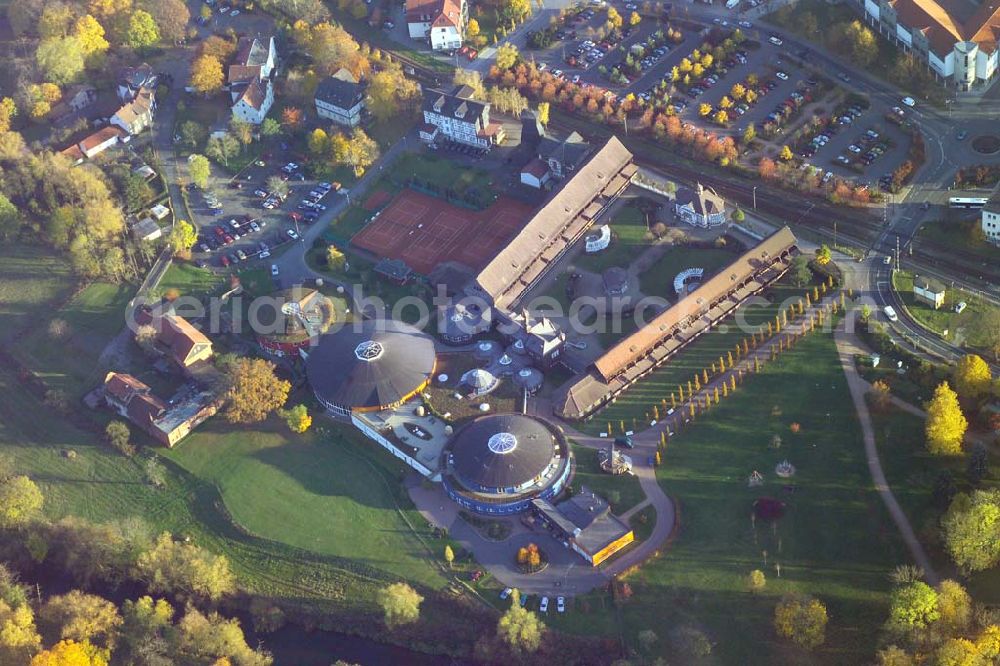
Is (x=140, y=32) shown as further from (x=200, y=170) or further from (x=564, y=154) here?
(x=564, y=154)

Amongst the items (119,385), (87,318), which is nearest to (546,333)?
(119,385)

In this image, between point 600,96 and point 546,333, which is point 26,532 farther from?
point 600,96

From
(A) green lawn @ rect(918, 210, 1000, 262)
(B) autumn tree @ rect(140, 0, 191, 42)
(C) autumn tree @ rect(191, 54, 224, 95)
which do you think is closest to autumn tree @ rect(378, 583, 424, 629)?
(A) green lawn @ rect(918, 210, 1000, 262)

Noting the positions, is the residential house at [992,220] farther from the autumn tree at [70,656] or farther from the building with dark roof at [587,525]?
the autumn tree at [70,656]

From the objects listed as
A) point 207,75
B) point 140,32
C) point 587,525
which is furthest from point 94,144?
point 587,525

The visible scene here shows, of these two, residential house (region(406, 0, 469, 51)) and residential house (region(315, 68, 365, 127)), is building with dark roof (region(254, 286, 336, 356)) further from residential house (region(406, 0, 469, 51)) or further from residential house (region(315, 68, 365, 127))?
residential house (region(406, 0, 469, 51))

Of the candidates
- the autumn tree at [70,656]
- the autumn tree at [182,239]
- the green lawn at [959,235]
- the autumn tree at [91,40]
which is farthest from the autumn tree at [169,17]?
the green lawn at [959,235]
